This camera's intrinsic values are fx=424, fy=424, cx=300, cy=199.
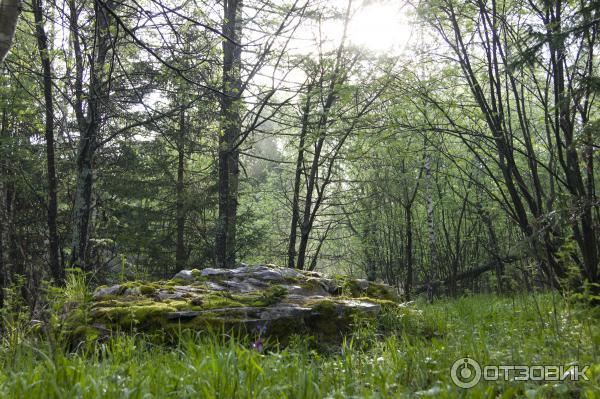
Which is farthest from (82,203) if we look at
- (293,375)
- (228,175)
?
(293,375)

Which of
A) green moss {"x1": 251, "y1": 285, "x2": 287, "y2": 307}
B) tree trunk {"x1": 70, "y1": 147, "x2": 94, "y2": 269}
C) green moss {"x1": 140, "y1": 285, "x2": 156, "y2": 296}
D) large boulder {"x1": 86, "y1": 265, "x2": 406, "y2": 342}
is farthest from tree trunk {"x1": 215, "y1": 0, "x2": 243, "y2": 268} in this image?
green moss {"x1": 251, "y1": 285, "x2": 287, "y2": 307}

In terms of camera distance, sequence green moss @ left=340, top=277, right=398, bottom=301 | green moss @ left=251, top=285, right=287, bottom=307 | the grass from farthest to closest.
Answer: green moss @ left=340, top=277, right=398, bottom=301
green moss @ left=251, top=285, right=287, bottom=307
the grass

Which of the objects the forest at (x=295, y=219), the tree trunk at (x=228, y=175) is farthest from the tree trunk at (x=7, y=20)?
the tree trunk at (x=228, y=175)

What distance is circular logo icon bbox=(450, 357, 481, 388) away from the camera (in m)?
2.41

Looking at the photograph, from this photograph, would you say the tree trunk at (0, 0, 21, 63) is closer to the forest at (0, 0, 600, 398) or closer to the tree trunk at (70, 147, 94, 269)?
the forest at (0, 0, 600, 398)

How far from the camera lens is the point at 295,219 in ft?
35.3

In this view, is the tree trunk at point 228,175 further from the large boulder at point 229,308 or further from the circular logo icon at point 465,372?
the circular logo icon at point 465,372

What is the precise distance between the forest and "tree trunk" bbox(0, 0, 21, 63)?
0.04ft

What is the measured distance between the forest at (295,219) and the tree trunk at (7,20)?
0.04ft

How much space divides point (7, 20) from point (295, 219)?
835cm

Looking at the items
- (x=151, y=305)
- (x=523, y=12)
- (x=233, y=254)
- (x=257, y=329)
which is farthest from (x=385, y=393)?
(x=233, y=254)

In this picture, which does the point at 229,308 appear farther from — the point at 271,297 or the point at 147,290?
the point at 147,290

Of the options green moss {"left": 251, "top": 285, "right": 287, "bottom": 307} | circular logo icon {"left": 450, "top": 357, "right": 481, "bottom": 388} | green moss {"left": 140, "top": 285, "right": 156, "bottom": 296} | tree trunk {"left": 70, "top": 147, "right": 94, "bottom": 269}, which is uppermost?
tree trunk {"left": 70, "top": 147, "right": 94, "bottom": 269}

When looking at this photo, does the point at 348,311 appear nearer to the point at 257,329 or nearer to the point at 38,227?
the point at 257,329
